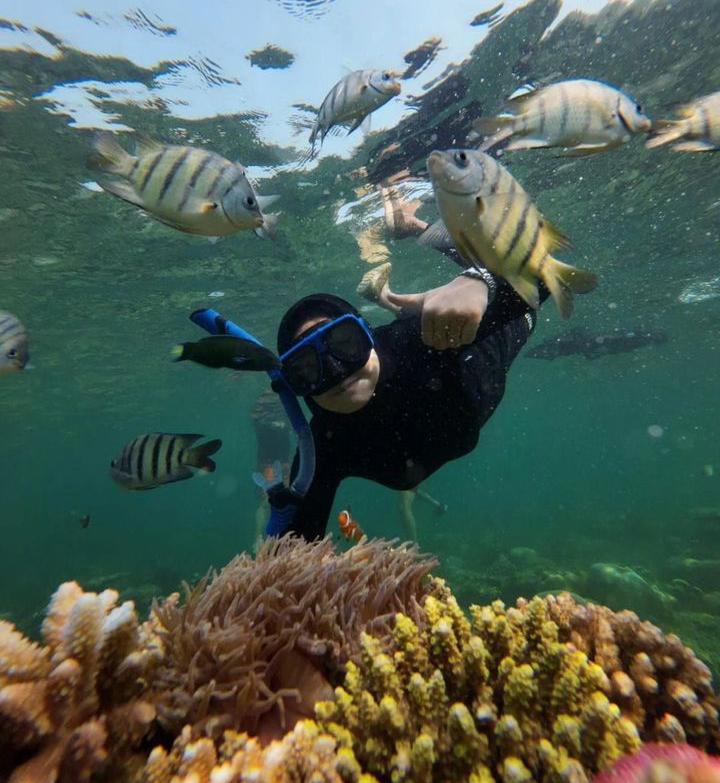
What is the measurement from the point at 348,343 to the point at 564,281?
2.05 metres

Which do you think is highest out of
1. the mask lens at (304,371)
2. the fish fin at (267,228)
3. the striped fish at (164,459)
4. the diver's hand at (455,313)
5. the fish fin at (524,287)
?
the fish fin at (267,228)

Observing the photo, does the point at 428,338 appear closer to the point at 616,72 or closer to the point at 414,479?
the point at 414,479

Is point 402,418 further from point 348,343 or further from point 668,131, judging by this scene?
point 668,131

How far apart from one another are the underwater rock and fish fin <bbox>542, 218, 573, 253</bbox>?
41.2 feet

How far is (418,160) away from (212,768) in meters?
13.2

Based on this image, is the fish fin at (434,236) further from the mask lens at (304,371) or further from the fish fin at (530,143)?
the mask lens at (304,371)

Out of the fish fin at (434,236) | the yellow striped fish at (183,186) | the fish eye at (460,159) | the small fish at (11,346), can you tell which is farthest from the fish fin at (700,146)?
the small fish at (11,346)

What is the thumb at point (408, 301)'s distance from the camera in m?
4.00

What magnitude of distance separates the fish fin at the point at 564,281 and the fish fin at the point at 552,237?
0.05 meters

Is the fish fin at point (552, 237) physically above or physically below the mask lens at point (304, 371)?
above

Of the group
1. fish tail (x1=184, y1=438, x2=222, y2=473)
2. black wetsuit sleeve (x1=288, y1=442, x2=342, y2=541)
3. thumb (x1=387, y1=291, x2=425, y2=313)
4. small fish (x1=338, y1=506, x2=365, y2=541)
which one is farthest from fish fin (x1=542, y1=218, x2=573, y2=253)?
small fish (x1=338, y1=506, x2=365, y2=541)

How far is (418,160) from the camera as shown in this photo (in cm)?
1232

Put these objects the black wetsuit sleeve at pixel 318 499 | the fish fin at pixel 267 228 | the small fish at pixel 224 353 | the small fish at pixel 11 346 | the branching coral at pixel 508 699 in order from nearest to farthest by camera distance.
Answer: the branching coral at pixel 508 699 → the small fish at pixel 224 353 → the fish fin at pixel 267 228 → the black wetsuit sleeve at pixel 318 499 → the small fish at pixel 11 346

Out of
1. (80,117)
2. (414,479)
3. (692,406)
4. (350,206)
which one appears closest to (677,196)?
(350,206)
